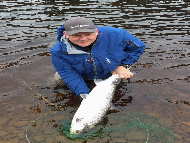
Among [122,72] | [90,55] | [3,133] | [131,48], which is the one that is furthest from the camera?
[131,48]

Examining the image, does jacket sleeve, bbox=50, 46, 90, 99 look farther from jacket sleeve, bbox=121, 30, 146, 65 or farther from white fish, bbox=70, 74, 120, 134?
jacket sleeve, bbox=121, 30, 146, 65

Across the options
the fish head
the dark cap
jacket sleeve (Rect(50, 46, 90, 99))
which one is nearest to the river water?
the fish head

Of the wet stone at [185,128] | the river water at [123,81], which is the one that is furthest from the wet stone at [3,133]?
A: the wet stone at [185,128]

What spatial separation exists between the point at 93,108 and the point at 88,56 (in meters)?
1.52

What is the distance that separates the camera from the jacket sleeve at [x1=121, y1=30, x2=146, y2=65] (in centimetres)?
631

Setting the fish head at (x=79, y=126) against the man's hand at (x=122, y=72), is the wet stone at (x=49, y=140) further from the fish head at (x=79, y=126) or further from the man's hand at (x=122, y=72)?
the man's hand at (x=122, y=72)

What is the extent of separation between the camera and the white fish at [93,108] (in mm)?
4828

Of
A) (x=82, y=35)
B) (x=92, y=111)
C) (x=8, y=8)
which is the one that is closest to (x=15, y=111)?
(x=92, y=111)

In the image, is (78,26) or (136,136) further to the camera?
(78,26)

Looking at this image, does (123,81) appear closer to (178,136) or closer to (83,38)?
(83,38)

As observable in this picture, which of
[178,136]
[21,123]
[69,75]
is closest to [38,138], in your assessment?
[21,123]

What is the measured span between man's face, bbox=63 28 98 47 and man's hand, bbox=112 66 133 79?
46.3 inches

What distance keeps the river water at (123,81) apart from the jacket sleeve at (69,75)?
2.09 ft

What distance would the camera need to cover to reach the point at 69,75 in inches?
237
